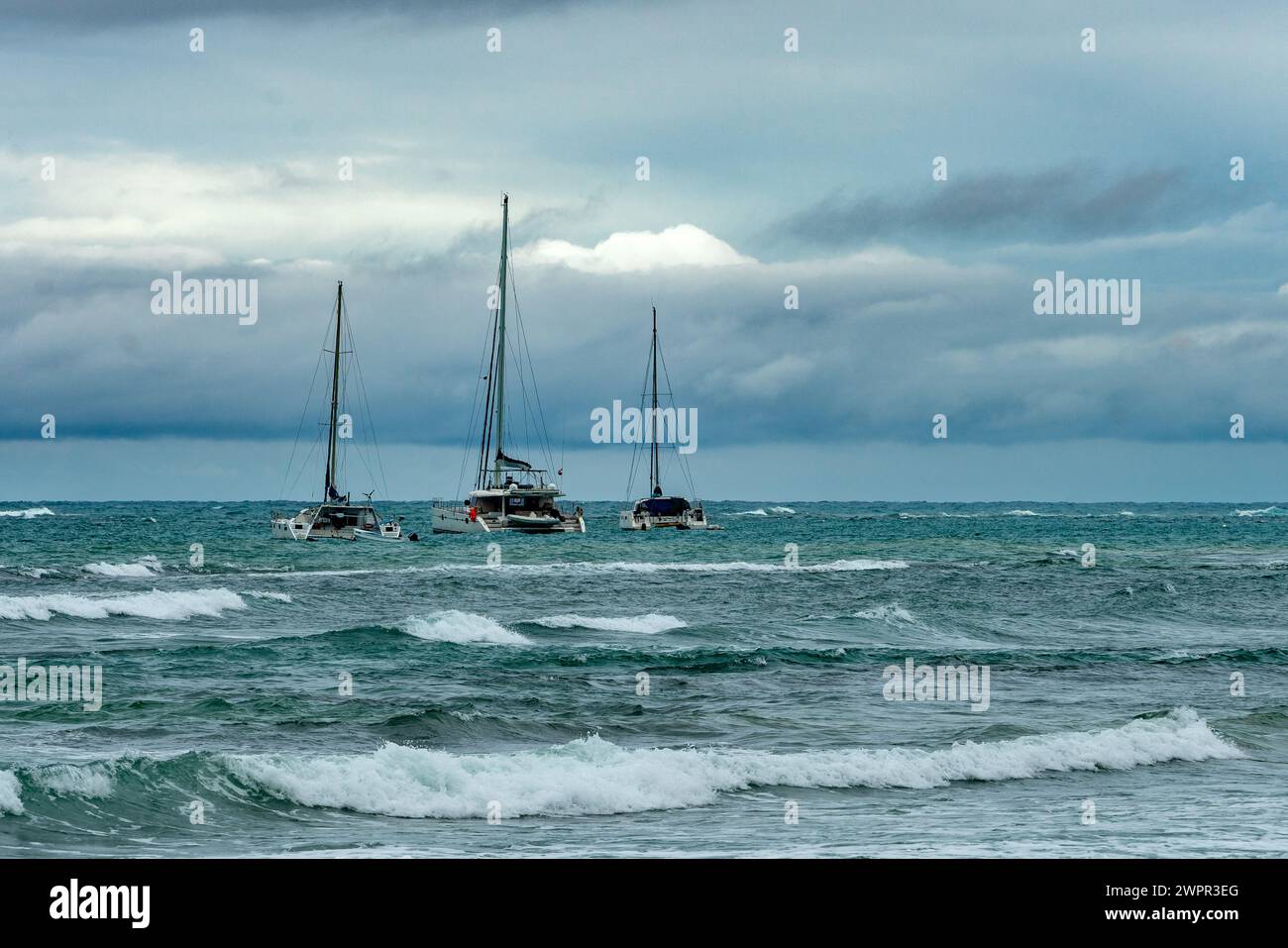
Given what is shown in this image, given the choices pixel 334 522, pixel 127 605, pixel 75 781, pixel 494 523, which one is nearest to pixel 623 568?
pixel 334 522

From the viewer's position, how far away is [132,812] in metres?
14.9

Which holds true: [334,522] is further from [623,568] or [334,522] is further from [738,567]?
[738,567]

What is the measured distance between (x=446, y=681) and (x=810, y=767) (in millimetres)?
10021

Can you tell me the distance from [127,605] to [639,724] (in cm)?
2272

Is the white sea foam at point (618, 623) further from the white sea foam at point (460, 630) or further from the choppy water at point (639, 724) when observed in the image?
the white sea foam at point (460, 630)

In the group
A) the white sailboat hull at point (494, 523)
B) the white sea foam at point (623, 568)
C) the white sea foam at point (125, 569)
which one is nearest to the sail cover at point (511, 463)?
the white sailboat hull at point (494, 523)

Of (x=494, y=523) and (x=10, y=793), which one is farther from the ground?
(x=494, y=523)

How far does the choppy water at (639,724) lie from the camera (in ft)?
47.6

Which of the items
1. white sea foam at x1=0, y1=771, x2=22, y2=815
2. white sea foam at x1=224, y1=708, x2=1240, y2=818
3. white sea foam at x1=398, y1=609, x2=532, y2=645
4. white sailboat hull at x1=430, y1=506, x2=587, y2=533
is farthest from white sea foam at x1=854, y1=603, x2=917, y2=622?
white sailboat hull at x1=430, y1=506, x2=587, y2=533

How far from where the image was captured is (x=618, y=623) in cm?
3703

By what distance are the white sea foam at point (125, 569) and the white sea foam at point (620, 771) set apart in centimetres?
4080

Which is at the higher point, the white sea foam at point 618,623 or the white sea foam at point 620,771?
the white sea foam at point 620,771
